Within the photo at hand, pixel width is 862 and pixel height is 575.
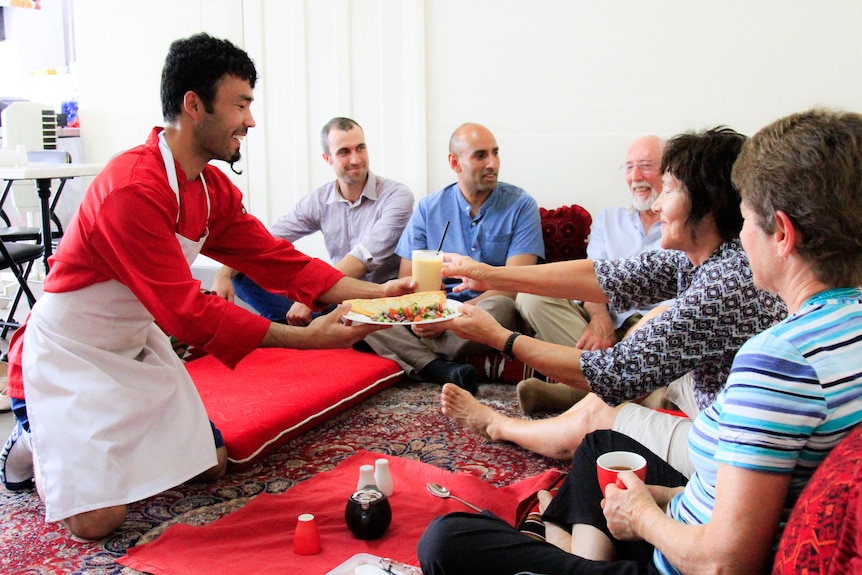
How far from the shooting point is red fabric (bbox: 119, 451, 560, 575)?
207 centimetres

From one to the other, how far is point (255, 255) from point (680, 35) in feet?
8.30

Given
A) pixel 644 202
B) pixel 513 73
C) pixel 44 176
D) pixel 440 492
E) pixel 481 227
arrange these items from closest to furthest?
pixel 440 492
pixel 644 202
pixel 481 227
pixel 44 176
pixel 513 73

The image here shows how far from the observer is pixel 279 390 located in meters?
3.12

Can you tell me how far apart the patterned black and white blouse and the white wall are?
2.46 m

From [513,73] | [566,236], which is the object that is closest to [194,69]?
[566,236]

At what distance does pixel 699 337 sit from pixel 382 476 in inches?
39.7

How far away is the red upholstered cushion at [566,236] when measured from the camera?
4.16 metres

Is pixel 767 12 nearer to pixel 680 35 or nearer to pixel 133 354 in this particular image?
pixel 680 35

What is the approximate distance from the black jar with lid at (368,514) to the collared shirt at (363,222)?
2083 millimetres

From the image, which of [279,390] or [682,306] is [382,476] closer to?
[279,390]

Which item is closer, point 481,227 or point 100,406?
point 100,406

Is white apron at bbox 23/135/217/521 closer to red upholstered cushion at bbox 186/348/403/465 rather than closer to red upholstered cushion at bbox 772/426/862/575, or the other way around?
red upholstered cushion at bbox 186/348/403/465

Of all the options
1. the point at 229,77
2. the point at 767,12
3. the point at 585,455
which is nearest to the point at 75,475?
the point at 229,77

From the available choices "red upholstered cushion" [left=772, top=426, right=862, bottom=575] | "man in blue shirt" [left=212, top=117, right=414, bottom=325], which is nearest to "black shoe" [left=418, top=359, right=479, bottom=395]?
"man in blue shirt" [left=212, top=117, right=414, bottom=325]
